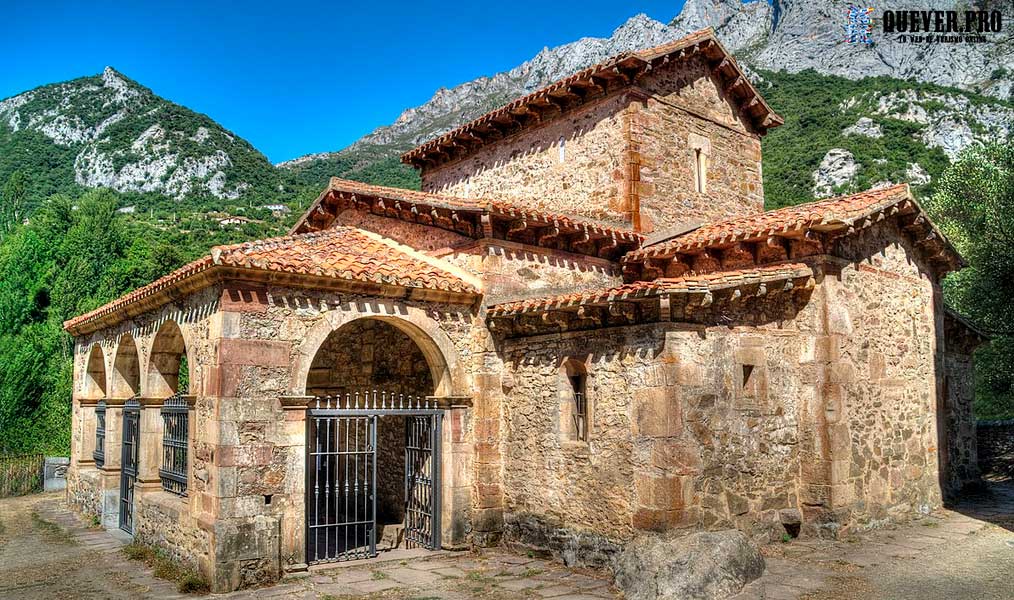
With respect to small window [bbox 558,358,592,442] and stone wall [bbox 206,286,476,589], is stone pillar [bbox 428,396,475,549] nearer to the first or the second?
small window [bbox 558,358,592,442]

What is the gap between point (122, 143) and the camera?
58.6 metres

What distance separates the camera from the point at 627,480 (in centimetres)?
891

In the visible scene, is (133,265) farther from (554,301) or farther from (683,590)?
(683,590)

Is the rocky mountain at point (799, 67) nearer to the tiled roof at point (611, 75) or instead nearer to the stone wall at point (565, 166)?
the tiled roof at point (611, 75)

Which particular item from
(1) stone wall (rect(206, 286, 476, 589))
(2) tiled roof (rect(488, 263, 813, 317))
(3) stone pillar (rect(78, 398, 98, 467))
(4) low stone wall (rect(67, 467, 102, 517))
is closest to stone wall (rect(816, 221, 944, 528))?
(2) tiled roof (rect(488, 263, 813, 317))

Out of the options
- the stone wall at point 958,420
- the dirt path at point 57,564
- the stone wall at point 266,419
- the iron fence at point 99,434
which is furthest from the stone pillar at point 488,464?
the iron fence at point 99,434

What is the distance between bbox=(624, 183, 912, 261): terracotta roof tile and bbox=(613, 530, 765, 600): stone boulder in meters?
4.21

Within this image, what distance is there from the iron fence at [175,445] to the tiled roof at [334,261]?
1736 mm

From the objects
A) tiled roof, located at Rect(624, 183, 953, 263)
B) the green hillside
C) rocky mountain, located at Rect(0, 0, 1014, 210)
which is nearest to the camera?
tiled roof, located at Rect(624, 183, 953, 263)

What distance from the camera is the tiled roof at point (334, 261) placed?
28.9 feet

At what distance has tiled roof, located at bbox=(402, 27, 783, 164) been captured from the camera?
1292cm

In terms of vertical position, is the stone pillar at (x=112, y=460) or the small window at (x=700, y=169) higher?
the small window at (x=700, y=169)

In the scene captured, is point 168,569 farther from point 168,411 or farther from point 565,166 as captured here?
point 565,166

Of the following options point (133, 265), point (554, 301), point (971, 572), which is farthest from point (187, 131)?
point (971, 572)
